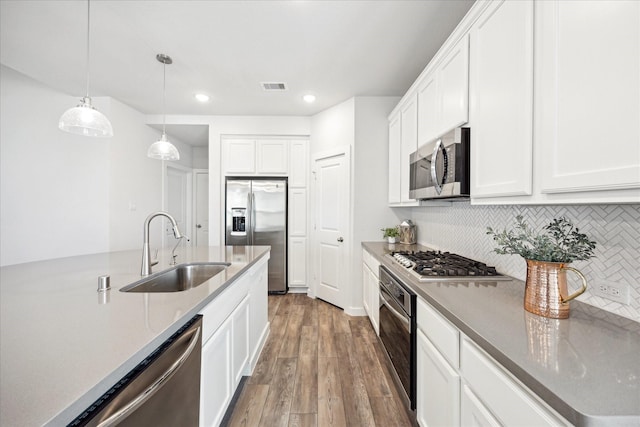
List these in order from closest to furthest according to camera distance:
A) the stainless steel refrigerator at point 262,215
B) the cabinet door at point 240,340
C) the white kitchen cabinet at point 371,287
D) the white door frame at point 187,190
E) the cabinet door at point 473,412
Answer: the cabinet door at point 473,412 < the cabinet door at point 240,340 < the white kitchen cabinet at point 371,287 < the stainless steel refrigerator at point 262,215 < the white door frame at point 187,190

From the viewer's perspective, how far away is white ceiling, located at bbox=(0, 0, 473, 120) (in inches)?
77.4

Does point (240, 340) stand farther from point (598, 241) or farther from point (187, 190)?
point (187, 190)

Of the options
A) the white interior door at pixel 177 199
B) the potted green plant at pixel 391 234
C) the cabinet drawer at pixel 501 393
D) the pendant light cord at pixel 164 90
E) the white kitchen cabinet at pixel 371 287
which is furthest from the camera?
the white interior door at pixel 177 199

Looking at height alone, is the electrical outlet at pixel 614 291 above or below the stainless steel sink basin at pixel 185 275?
above

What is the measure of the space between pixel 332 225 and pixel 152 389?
303 centimetres

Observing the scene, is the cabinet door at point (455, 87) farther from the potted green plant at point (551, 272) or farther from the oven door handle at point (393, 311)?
the oven door handle at point (393, 311)

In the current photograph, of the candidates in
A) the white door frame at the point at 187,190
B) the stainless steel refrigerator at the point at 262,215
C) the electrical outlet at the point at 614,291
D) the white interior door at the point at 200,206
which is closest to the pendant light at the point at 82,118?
the stainless steel refrigerator at the point at 262,215

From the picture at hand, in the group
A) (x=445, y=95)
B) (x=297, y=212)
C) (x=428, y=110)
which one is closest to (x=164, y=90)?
(x=297, y=212)

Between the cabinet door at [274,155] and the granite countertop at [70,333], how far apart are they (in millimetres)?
2831

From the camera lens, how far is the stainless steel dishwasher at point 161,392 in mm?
635

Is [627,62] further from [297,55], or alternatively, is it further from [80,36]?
[80,36]

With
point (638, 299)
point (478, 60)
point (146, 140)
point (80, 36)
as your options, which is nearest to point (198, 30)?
point (80, 36)

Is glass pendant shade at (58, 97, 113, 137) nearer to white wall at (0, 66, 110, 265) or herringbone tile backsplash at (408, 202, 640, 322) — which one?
white wall at (0, 66, 110, 265)

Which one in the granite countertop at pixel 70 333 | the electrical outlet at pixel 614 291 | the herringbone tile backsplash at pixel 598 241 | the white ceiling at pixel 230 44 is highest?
the white ceiling at pixel 230 44
